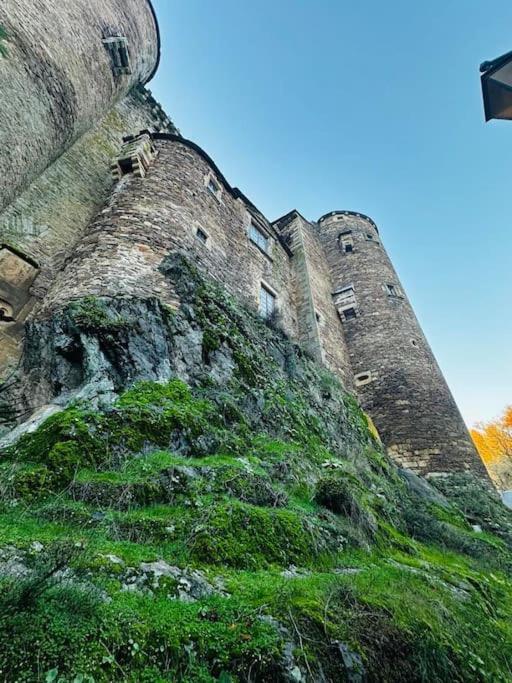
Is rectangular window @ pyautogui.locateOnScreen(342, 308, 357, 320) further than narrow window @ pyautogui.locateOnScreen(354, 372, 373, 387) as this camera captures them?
Yes

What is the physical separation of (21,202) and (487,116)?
323 inches

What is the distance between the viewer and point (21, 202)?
24.5 ft

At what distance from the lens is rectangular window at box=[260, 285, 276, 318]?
10633 millimetres

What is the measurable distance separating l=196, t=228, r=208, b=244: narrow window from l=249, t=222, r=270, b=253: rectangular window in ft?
11.0

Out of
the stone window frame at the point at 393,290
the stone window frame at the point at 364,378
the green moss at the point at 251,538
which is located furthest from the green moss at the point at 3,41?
the stone window frame at the point at 393,290

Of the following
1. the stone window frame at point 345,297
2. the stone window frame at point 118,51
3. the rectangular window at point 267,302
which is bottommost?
the rectangular window at point 267,302

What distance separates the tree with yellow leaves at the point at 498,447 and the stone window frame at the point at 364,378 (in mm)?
15009

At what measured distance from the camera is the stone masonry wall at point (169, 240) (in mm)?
6129

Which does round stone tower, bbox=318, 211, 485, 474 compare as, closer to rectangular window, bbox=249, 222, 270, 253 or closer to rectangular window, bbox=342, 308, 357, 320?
rectangular window, bbox=342, 308, 357, 320

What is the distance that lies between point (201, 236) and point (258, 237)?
14.5ft

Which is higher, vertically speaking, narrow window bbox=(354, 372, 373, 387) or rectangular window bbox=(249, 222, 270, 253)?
rectangular window bbox=(249, 222, 270, 253)

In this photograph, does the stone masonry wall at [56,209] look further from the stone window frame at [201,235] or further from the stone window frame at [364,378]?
the stone window frame at [364,378]

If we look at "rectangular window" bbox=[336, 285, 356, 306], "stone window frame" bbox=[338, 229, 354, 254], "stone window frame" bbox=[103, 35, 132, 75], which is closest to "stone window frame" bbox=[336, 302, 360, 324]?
"rectangular window" bbox=[336, 285, 356, 306]

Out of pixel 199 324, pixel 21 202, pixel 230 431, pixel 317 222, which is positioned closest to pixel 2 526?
pixel 230 431
